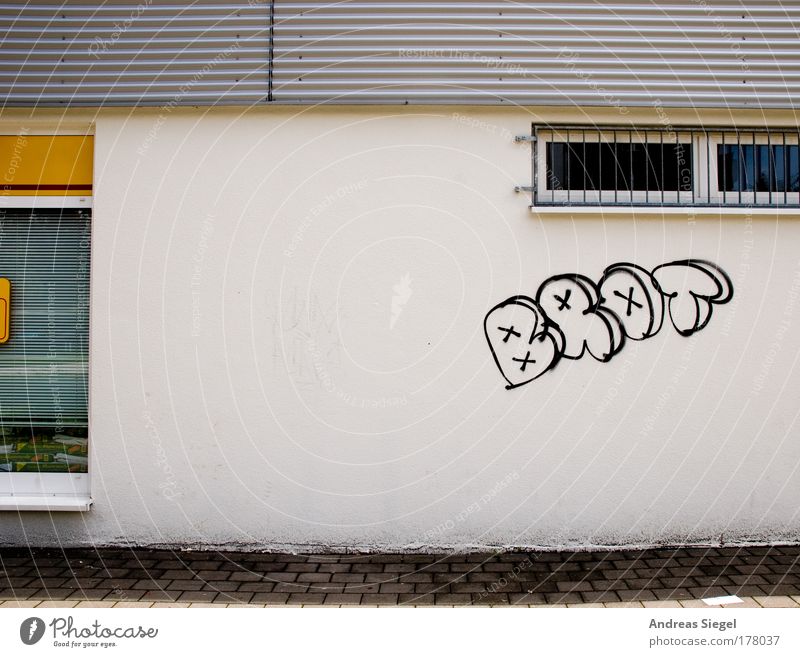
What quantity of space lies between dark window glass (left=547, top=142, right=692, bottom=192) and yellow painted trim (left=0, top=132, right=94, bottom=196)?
351cm

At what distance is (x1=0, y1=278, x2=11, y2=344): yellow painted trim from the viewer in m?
4.97

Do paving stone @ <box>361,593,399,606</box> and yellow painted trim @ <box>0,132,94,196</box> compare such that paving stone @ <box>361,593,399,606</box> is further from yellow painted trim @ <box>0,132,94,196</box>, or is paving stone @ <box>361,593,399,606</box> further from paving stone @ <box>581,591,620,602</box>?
yellow painted trim @ <box>0,132,94,196</box>

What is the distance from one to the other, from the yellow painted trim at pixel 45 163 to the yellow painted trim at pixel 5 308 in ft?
2.26

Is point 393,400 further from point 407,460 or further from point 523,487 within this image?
point 523,487

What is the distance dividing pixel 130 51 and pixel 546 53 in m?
3.06

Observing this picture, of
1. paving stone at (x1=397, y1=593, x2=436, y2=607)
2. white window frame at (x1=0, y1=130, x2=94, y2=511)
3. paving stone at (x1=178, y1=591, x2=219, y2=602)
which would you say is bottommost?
paving stone at (x1=397, y1=593, x2=436, y2=607)

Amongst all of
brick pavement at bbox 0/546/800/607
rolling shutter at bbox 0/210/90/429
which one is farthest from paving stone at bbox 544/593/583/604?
rolling shutter at bbox 0/210/90/429

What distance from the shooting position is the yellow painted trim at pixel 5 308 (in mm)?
4969

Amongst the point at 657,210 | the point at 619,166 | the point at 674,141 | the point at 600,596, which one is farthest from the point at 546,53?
the point at 600,596

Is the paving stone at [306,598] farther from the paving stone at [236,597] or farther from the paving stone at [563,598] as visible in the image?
the paving stone at [563,598]

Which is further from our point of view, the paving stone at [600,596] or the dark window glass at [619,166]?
the dark window glass at [619,166]

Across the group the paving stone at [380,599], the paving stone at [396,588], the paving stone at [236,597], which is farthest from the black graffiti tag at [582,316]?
the paving stone at [236,597]

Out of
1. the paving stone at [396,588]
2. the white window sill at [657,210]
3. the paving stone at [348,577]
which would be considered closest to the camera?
the paving stone at [396,588]

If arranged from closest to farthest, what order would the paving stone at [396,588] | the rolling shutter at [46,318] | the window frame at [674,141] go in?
the paving stone at [396,588], the window frame at [674,141], the rolling shutter at [46,318]
